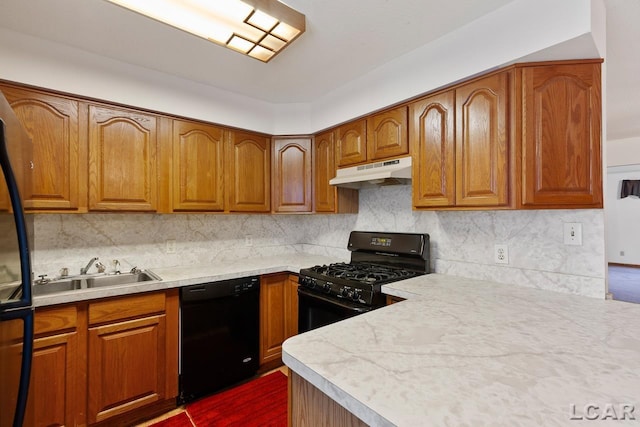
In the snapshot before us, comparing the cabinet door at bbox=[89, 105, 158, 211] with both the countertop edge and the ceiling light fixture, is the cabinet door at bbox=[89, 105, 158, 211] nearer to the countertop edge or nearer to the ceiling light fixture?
the ceiling light fixture

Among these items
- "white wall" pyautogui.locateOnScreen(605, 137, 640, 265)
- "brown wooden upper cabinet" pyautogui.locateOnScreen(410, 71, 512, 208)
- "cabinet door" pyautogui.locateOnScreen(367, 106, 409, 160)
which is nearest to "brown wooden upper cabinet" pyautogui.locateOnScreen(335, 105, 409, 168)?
"cabinet door" pyautogui.locateOnScreen(367, 106, 409, 160)

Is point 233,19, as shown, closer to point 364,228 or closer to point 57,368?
point 364,228

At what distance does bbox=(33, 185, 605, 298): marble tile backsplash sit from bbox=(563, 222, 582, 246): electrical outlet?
0.07ft

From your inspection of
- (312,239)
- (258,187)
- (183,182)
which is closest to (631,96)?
(312,239)

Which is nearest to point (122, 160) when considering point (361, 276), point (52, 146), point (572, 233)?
point (52, 146)

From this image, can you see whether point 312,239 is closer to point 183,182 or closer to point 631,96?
point 183,182

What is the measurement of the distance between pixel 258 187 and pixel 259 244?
66 centimetres

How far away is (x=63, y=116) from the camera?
1.85m

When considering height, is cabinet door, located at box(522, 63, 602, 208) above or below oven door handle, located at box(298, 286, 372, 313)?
above

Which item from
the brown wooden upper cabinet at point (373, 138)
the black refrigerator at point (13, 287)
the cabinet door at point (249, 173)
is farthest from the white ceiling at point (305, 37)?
the black refrigerator at point (13, 287)

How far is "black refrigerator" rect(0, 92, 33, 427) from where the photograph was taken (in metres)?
0.79

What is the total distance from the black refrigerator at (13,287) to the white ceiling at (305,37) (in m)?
1.08

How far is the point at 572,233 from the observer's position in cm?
158

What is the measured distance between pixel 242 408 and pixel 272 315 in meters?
0.68
